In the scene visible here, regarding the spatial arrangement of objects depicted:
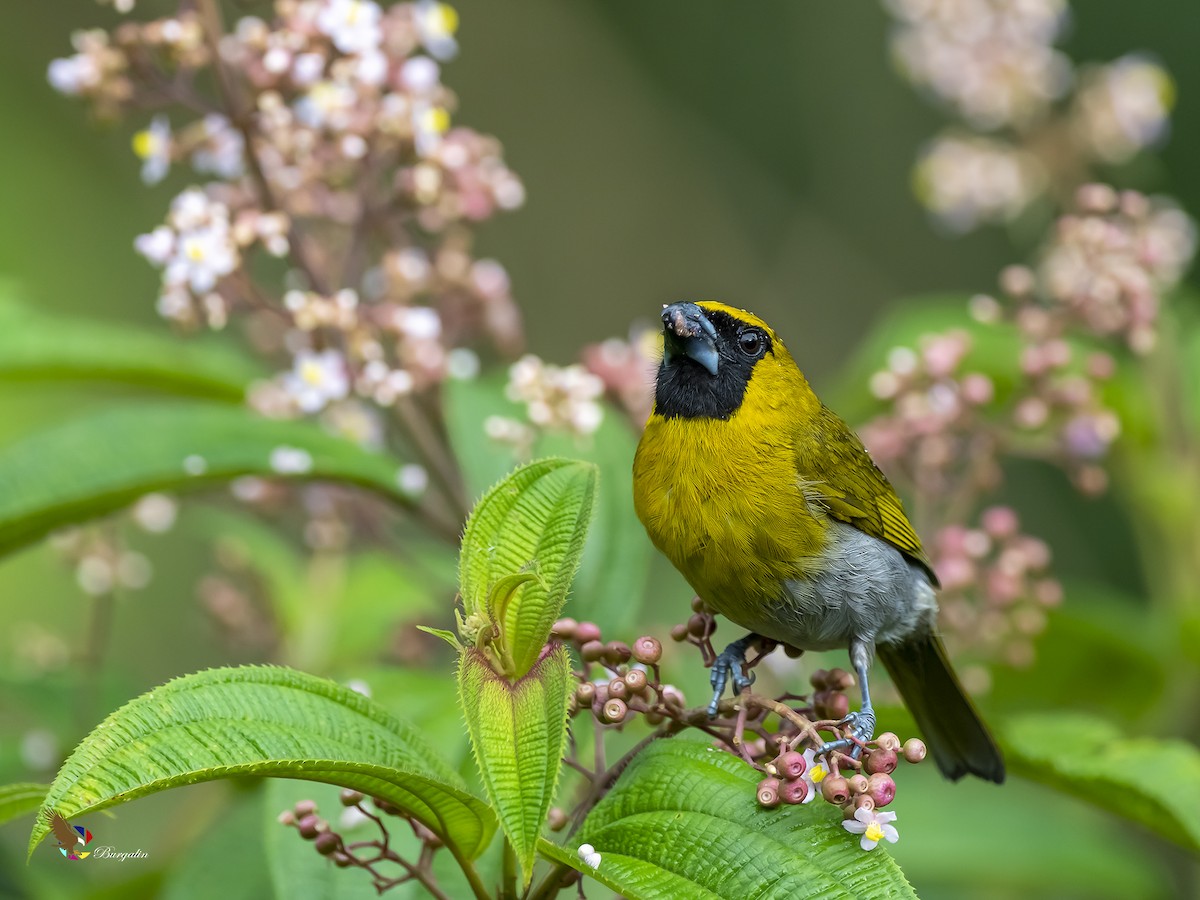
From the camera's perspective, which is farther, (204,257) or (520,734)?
(204,257)

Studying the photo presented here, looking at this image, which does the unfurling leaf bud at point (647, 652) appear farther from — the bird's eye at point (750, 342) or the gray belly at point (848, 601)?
the bird's eye at point (750, 342)

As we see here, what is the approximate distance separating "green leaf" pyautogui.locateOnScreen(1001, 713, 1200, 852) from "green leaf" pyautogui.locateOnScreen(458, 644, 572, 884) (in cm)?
94

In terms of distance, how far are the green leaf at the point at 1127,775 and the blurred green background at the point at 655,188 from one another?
275 centimetres

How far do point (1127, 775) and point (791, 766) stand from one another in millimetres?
801

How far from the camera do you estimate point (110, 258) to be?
6.44 metres

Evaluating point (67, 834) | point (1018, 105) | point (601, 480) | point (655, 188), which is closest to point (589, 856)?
point (67, 834)

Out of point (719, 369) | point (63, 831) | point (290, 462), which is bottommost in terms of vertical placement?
point (63, 831)

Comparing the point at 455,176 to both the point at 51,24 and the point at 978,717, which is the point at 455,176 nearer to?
the point at 978,717

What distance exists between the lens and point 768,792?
5.14 feet

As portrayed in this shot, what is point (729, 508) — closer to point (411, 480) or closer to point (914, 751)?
point (914, 751)

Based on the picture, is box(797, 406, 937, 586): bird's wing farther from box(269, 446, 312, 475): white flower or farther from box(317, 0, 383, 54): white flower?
box(317, 0, 383, 54): white flower

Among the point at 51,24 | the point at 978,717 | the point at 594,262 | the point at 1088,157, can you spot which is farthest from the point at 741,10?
the point at 978,717

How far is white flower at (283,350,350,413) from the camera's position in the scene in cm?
261

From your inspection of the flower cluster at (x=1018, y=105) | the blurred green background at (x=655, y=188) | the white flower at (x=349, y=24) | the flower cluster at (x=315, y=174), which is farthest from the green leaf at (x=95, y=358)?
the blurred green background at (x=655, y=188)
